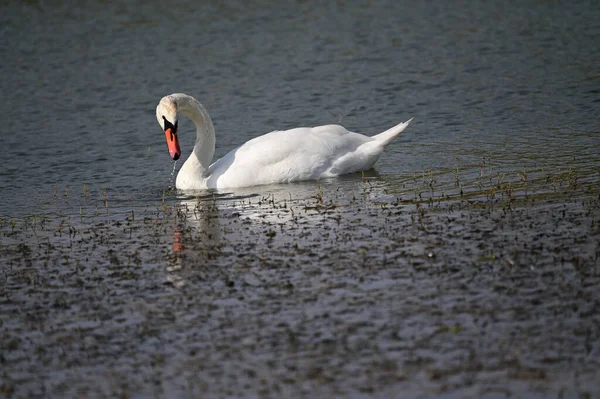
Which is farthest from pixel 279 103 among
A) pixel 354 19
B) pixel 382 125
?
pixel 354 19

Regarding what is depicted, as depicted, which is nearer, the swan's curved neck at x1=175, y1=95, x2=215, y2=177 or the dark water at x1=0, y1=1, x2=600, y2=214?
the swan's curved neck at x1=175, y1=95, x2=215, y2=177

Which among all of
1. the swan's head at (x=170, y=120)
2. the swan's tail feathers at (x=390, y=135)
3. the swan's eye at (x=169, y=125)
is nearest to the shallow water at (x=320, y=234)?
the swan's tail feathers at (x=390, y=135)

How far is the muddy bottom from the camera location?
6.16 meters

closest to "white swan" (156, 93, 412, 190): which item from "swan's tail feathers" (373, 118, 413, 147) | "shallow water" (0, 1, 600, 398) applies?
"swan's tail feathers" (373, 118, 413, 147)

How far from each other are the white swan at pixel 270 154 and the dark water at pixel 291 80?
1.48 ft

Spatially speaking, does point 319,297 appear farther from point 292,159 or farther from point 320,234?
point 292,159

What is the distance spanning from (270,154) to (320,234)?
124 inches

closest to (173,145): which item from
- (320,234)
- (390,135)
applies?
(390,135)

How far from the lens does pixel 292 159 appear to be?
488 inches

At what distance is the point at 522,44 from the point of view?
20688 millimetres

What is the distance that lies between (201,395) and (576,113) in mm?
10786

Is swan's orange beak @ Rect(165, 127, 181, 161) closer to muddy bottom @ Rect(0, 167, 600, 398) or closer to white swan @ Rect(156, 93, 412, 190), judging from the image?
white swan @ Rect(156, 93, 412, 190)

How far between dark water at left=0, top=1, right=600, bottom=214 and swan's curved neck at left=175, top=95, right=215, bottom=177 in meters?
0.52

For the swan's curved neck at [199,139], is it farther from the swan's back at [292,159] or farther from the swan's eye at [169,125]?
the swan's eye at [169,125]
